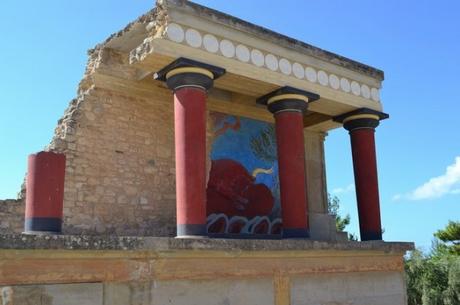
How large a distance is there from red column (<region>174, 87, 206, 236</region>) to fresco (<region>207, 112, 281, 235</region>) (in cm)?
239

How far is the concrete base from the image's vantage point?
4.95 m

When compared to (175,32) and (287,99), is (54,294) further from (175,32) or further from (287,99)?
(287,99)

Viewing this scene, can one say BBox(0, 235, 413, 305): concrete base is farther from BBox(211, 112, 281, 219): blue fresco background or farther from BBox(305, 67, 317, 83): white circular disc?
BBox(305, 67, 317, 83): white circular disc

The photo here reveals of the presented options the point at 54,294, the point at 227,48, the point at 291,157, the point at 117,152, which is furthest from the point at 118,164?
the point at 54,294

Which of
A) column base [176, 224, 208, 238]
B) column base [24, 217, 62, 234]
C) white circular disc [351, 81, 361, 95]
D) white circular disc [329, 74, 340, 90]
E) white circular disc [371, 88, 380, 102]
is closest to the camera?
column base [24, 217, 62, 234]

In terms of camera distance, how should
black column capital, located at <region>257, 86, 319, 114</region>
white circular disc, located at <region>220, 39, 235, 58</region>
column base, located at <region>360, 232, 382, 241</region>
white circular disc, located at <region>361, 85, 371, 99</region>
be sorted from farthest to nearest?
white circular disc, located at <region>361, 85, 371, 99</region> → column base, located at <region>360, 232, 382, 241</region> → black column capital, located at <region>257, 86, 319, 114</region> → white circular disc, located at <region>220, 39, 235, 58</region>

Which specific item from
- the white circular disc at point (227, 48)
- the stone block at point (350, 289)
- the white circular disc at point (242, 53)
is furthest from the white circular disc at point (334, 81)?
the stone block at point (350, 289)

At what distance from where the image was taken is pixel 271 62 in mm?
8781

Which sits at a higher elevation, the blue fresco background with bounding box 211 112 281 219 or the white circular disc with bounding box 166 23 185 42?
the white circular disc with bounding box 166 23 185 42

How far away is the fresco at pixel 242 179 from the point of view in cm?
984

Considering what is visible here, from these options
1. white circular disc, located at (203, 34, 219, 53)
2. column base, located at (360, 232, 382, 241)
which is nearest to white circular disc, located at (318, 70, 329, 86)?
white circular disc, located at (203, 34, 219, 53)

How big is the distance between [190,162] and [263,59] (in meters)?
2.53

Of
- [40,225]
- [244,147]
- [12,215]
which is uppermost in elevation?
[244,147]

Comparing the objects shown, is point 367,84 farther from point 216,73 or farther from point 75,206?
point 75,206
